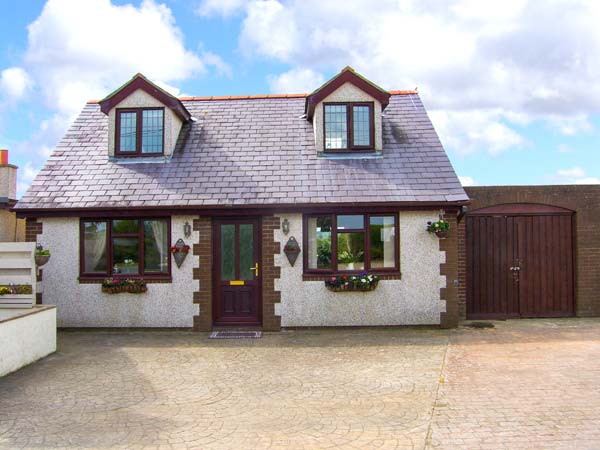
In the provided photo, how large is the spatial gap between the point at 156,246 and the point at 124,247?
0.69 metres

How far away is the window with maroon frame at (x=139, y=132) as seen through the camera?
40.5 feet

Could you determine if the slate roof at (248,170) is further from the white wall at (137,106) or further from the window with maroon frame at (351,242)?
the window with maroon frame at (351,242)

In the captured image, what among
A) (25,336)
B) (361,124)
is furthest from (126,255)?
(361,124)

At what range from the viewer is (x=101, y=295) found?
36.7ft

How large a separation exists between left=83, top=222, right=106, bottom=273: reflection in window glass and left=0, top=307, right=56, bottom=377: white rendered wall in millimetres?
2255

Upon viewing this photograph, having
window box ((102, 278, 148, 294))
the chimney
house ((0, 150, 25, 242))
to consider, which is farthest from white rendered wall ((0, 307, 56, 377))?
the chimney

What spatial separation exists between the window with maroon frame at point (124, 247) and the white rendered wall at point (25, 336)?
2.24 metres

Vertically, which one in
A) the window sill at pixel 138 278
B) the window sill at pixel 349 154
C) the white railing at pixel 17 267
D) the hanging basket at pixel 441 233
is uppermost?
the window sill at pixel 349 154

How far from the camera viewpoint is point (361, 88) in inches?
480

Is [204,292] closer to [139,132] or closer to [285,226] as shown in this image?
[285,226]

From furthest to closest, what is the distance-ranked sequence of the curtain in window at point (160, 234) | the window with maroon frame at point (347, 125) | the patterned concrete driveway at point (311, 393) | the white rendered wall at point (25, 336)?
the window with maroon frame at point (347, 125), the curtain in window at point (160, 234), the white rendered wall at point (25, 336), the patterned concrete driveway at point (311, 393)

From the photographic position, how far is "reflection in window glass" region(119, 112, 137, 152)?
12383 millimetres

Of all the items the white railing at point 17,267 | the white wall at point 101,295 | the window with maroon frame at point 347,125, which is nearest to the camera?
the white railing at point 17,267

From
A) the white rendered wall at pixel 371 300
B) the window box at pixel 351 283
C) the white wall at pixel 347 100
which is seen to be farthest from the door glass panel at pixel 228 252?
the white wall at pixel 347 100
